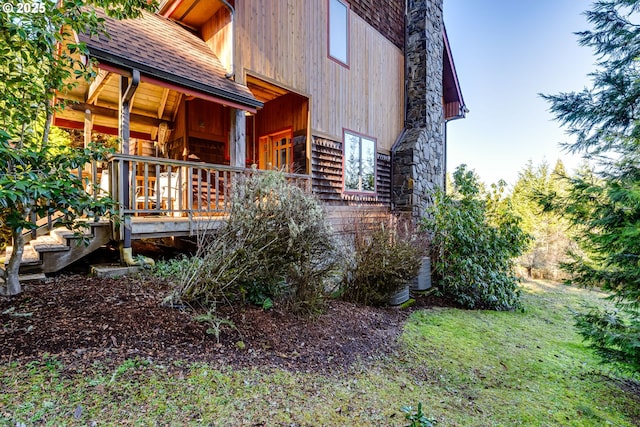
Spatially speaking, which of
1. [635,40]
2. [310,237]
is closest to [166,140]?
[310,237]

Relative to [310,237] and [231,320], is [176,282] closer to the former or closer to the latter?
[231,320]

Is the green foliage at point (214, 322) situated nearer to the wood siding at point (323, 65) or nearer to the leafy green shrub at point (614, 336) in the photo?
the leafy green shrub at point (614, 336)

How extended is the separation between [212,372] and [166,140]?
8168 mm

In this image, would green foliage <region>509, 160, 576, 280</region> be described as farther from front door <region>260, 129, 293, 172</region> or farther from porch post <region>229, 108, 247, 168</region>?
porch post <region>229, 108, 247, 168</region>

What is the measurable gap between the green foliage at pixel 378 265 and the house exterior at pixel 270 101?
86 cm

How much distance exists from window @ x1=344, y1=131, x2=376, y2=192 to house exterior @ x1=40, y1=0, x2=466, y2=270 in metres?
0.04

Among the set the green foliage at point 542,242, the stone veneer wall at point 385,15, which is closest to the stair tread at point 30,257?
the stone veneer wall at point 385,15

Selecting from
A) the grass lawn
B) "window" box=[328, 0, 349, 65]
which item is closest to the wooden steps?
the grass lawn

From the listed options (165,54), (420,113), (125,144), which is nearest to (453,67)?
(420,113)

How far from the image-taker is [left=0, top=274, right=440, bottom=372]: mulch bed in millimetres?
2633

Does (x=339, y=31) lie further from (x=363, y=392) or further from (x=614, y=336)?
(x=363, y=392)

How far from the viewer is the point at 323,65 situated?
27.1 ft

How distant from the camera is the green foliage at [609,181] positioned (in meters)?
3.62

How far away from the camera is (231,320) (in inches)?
138
